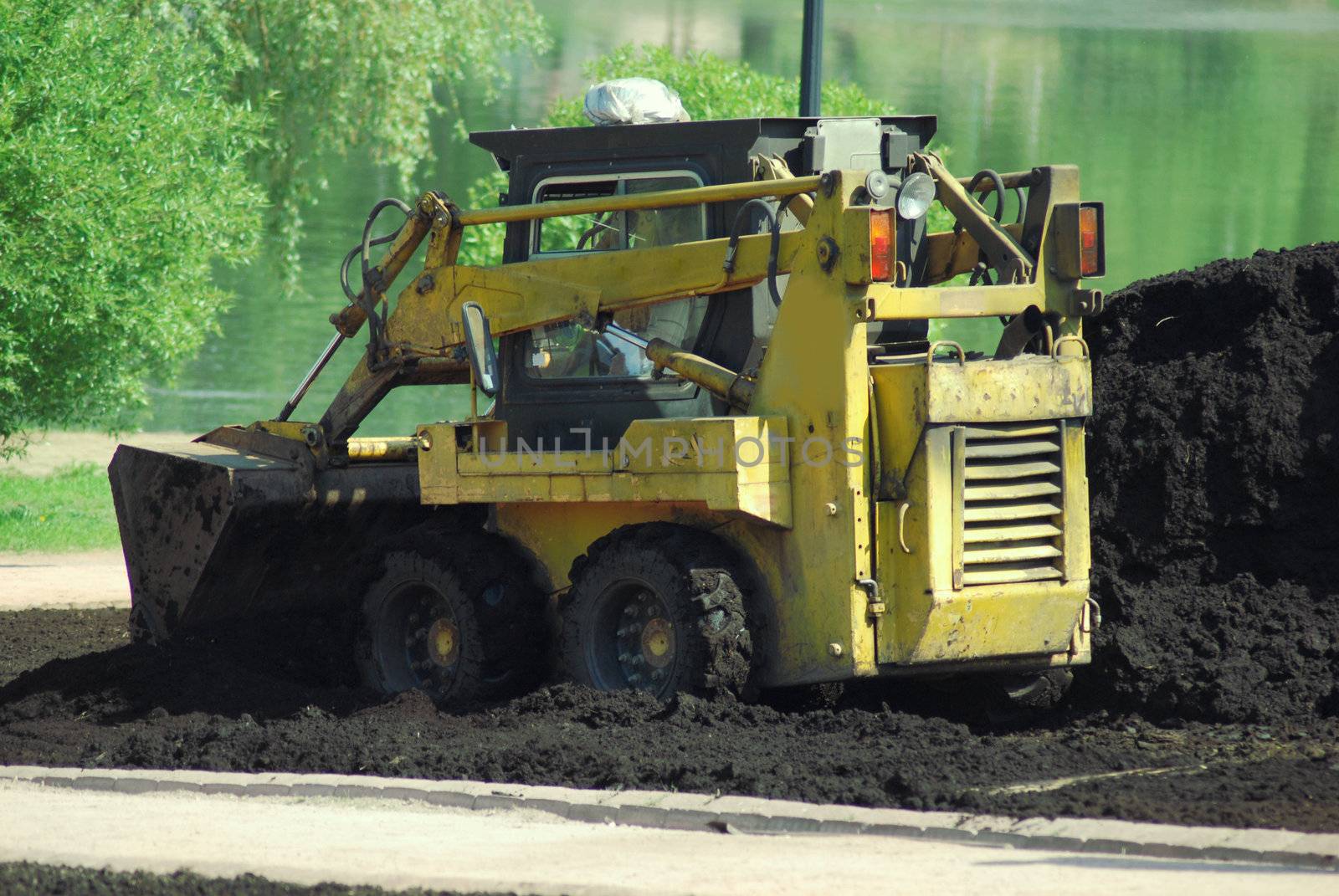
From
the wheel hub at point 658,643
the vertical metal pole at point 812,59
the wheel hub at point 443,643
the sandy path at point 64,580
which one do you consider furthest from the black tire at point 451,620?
the vertical metal pole at point 812,59

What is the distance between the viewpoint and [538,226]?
29.6 ft

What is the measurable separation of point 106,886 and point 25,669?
542cm

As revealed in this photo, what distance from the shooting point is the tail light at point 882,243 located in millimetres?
7531

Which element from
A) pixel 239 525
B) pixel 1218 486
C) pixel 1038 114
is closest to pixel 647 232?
pixel 239 525

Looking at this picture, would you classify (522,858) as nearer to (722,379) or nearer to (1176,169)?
(722,379)

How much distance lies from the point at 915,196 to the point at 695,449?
1.50 metres

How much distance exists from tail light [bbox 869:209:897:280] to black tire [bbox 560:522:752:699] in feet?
4.76

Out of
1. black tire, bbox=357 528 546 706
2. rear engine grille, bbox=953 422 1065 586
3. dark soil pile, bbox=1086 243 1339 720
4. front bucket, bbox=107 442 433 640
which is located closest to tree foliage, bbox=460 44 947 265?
front bucket, bbox=107 442 433 640

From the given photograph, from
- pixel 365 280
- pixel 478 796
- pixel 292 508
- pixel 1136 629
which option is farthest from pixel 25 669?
pixel 1136 629

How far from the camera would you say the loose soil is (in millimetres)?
7023

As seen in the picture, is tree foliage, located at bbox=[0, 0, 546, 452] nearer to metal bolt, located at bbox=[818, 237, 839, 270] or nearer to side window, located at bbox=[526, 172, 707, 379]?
side window, located at bbox=[526, 172, 707, 379]

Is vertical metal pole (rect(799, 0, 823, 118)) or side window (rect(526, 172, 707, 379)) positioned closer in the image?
side window (rect(526, 172, 707, 379))

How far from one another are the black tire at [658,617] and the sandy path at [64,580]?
18.7 ft

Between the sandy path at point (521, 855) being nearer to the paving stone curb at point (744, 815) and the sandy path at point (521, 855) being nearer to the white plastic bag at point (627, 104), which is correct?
the paving stone curb at point (744, 815)
